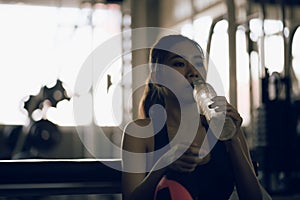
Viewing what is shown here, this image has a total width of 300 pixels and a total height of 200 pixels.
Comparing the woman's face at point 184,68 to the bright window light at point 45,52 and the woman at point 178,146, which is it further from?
the bright window light at point 45,52

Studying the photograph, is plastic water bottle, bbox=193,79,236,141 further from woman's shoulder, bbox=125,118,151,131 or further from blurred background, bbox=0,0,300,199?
blurred background, bbox=0,0,300,199

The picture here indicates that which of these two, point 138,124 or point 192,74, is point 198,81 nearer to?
point 192,74

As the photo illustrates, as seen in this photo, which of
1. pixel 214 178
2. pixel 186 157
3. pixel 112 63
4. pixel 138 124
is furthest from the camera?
pixel 112 63

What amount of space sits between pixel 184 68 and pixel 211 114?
0.48 feet

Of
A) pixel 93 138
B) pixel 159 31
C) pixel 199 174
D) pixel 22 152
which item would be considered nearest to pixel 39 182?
pixel 199 174

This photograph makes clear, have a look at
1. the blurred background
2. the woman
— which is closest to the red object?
the woman

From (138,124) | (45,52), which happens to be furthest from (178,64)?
(45,52)

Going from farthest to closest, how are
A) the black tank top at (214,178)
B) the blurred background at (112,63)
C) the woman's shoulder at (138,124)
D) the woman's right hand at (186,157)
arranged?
1. the blurred background at (112,63)
2. the woman's shoulder at (138,124)
3. the black tank top at (214,178)
4. the woman's right hand at (186,157)

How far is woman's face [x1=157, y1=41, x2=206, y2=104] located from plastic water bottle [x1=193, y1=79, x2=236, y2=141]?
A: 0.07ft

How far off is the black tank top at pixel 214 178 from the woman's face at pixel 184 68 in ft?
0.42

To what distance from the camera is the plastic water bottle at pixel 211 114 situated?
0.79 meters

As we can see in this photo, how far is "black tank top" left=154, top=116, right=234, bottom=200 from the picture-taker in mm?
837

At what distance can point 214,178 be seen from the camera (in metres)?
0.85

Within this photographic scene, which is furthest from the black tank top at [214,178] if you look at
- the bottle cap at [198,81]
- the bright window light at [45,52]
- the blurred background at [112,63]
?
the bright window light at [45,52]
